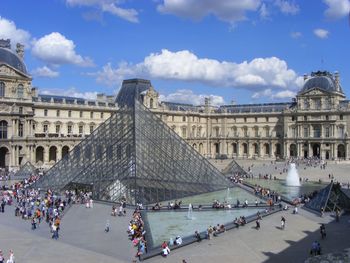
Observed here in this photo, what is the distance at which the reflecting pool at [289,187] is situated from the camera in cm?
4059

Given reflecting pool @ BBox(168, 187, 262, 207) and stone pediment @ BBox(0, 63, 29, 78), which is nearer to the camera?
reflecting pool @ BBox(168, 187, 262, 207)

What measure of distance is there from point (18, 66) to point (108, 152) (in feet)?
88.4

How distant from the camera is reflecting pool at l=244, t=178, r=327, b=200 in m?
40.6

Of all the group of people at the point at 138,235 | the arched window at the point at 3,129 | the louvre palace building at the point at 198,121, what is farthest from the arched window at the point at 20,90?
the group of people at the point at 138,235

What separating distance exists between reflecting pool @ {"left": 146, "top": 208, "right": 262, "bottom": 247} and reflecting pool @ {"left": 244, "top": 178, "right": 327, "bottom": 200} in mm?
8646

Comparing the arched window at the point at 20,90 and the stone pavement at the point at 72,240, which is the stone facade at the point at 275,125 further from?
the stone pavement at the point at 72,240

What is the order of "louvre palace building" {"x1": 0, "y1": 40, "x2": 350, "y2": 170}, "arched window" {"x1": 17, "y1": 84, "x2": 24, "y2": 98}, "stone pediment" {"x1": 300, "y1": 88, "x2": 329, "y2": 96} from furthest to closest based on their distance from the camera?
1. "stone pediment" {"x1": 300, "y1": 88, "x2": 329, "y2": 96}
2. "arched window" {"x1": 17, "y1": 84, "x2": 24, "y2": 98}
3. "louvre palace building" {"x1": 0, "y1": 40, "x2": 350, "y2": 170}

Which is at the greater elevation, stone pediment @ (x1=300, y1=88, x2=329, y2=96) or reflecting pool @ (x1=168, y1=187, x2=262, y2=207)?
stone pediment @ (x1=300, y1=88, x2=329, y2=96)

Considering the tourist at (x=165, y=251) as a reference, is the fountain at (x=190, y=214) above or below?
above

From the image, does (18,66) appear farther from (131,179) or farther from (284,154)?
(284,154)

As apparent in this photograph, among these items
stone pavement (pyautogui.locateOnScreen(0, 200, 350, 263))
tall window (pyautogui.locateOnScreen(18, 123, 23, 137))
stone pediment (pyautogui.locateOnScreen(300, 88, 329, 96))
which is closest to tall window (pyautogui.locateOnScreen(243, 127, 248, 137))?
stone pediment (pyautogui.locateOnScreen(300, 88, 329, 96))

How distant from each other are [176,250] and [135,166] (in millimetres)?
13206

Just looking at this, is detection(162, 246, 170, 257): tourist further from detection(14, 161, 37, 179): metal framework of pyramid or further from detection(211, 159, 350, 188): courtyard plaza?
detection(14, 161, 37, 179): metal framework of pyramid

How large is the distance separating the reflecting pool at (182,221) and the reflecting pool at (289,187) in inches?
340
